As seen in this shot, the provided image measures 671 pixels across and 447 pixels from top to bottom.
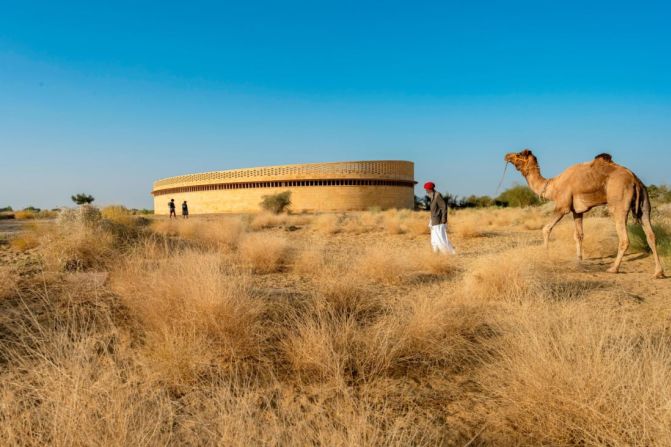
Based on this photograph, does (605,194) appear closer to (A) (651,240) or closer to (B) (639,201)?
(B) (639,201)

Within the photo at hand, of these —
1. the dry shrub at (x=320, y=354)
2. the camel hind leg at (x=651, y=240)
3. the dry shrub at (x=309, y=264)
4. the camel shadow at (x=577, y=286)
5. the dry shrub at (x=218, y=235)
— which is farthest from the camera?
the dry shrub at (x=218, y=235)

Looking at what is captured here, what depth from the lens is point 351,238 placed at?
49.4ft

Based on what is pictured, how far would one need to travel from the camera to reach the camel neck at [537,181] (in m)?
8.58

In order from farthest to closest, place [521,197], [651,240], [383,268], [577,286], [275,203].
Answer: [521,197]
[275,203]
[651,240]
[383,268]
[577,286]

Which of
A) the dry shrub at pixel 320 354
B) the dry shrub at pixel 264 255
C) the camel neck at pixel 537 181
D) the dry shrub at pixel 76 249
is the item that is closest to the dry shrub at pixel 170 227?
the dry shrub at pixel 76 249

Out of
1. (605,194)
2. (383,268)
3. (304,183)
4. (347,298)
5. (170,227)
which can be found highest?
(304,183)

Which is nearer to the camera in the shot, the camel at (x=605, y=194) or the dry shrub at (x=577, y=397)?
Answer: the dry shrub at (x=577, y=397)

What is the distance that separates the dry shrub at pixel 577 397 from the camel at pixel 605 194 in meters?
5.19

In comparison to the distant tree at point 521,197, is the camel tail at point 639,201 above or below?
below

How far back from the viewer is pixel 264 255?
822cm

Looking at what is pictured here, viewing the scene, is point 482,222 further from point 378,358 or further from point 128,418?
point 128,418

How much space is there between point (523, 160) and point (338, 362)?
7.59 m

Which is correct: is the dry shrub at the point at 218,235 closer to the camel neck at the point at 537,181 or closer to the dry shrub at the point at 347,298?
the dry shrub at the point at 347,298

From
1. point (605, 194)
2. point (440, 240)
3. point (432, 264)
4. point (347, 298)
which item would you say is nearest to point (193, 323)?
point (347, 298)
